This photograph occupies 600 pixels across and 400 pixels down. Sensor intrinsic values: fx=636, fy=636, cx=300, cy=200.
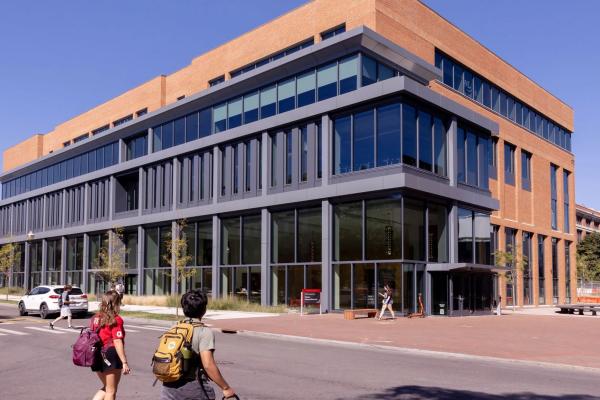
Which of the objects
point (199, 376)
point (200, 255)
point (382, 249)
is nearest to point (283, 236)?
point (382, 249)

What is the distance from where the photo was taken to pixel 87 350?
6.68m

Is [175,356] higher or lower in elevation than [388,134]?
lower

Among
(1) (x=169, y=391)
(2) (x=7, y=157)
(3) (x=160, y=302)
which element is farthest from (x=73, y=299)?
(2) (x=7, y=157)

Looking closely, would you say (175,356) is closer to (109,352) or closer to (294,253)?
(109,352)

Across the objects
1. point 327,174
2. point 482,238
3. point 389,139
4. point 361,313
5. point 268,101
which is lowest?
point 361,313

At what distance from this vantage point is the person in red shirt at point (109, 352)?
6844 millimetres

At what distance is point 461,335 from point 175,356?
58.1 feet

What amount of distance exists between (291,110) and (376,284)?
1119 centimetres

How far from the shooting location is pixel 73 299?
29.5 meters

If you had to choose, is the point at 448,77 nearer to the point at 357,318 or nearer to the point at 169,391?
the point at 357,318

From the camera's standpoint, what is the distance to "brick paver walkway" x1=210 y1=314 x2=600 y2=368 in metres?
16.4

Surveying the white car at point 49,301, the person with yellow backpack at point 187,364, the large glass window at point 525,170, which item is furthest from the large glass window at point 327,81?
the person with yellow backpack at point 187,364

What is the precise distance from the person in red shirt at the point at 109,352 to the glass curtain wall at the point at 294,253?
26.7 meters

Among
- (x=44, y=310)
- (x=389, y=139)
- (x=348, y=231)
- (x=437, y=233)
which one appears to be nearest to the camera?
(x=44, y=310)
